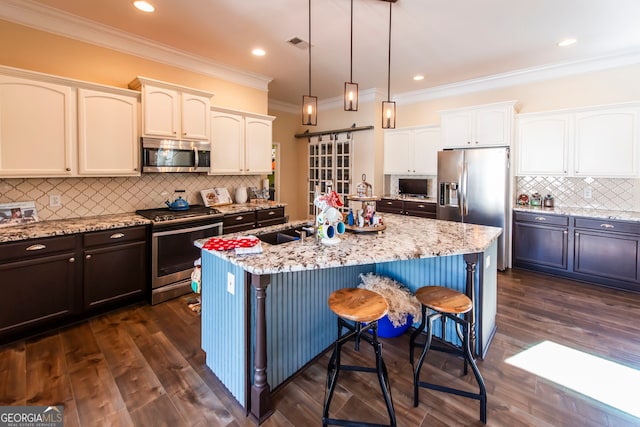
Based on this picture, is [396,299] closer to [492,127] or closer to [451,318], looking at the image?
[451,318]

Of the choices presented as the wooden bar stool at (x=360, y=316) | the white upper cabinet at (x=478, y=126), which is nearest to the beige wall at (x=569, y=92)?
the white upper cabinet at (x=478, y=126)

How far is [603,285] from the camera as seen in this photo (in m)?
3.96

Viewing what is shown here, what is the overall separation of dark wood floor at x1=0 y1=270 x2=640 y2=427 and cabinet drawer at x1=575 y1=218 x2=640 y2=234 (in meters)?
1.09

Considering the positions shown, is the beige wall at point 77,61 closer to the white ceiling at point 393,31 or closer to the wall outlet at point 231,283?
the white ceiling at point 393,31

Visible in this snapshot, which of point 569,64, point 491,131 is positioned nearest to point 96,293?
point 491,131

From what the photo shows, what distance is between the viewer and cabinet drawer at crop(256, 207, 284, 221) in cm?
452

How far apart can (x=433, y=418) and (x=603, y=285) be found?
144 inches

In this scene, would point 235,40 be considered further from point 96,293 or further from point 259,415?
point 259,415

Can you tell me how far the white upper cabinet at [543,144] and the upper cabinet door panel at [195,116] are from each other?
4.53m

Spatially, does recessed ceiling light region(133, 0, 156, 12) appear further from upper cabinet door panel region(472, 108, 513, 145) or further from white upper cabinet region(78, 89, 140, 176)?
upper cabinet door panel region(472, 108, 513, 145)

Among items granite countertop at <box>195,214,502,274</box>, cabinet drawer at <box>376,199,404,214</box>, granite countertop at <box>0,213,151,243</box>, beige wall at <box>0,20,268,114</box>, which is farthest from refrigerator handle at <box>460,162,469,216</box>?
granite countertop at <box>0,213,151,243</box>

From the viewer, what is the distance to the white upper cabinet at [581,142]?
3930mm

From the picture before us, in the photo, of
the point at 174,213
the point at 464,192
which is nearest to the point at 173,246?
the point at 174,213

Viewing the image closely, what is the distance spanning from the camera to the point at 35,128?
9.36 feet
